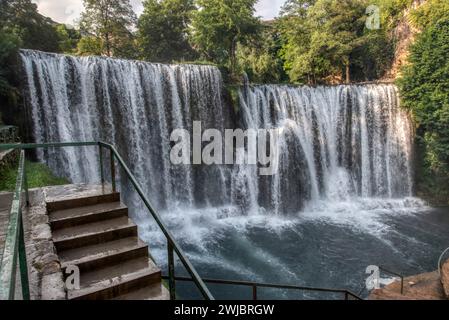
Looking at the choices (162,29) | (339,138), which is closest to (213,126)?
(339,138)

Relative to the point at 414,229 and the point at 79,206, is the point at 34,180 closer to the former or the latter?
the point at 79,206

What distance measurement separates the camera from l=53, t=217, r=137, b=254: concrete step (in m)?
3.75

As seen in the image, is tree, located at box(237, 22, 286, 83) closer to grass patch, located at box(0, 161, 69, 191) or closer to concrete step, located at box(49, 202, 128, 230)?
grass patch, located at box(0, 161, 69, 191)

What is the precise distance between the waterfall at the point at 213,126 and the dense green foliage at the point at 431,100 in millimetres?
878

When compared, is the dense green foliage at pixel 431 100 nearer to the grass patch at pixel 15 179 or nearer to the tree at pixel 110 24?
the grass patch at pixel 15 179

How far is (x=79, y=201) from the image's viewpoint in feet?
14.7

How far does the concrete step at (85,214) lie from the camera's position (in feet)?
13.3

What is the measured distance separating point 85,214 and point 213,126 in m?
12.6

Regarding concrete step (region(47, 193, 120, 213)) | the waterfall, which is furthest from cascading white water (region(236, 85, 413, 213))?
concrete step (region(47, 193, 120, 213))

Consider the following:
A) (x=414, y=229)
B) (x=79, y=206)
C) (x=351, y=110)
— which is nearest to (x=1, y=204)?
(x=79, y=206)

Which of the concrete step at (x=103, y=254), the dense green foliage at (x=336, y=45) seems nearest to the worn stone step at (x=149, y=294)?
the concrete step at (x=103, y=254)

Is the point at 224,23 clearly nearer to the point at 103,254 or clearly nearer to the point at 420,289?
the point at 420,289

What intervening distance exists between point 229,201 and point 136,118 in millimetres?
6351

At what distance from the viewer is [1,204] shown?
4586mm
